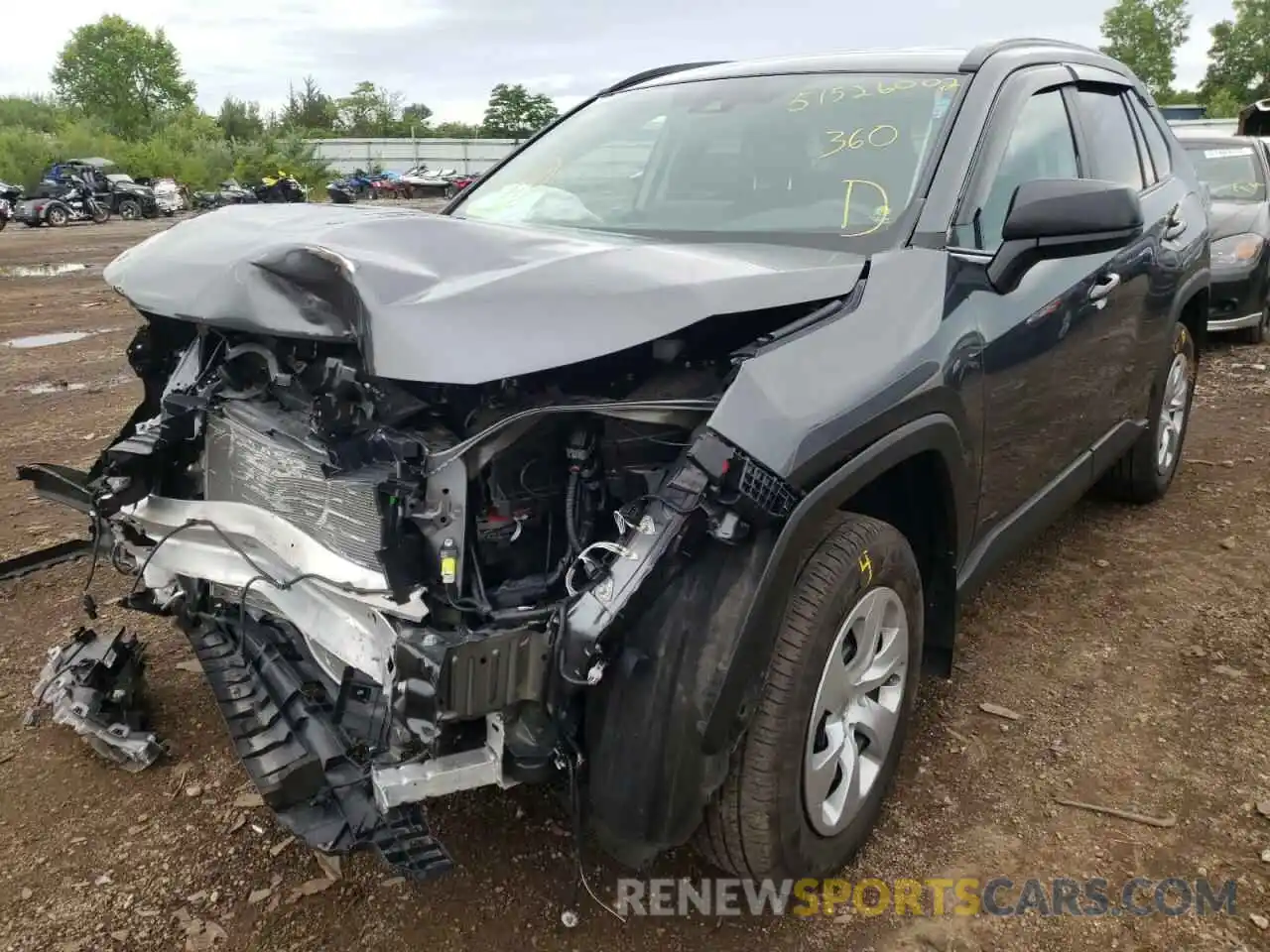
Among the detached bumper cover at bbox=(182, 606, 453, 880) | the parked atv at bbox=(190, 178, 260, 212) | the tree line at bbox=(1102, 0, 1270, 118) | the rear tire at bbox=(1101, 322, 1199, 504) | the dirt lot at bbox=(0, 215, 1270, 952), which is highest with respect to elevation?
the tree line at bbox=(1102, 0, 1270, 118)

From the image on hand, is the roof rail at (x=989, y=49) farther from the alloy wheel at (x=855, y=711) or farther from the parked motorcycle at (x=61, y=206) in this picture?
the parked motorcycle at (x=61, y=206)

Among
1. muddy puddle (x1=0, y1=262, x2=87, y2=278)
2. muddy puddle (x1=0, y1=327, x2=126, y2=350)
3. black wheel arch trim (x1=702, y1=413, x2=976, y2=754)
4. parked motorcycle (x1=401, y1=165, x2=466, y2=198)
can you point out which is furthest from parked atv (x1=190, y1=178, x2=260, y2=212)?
black wheel arch trim (x1=702, y1=413, x2=976, y2=754)

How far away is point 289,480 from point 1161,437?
3927 millimetres

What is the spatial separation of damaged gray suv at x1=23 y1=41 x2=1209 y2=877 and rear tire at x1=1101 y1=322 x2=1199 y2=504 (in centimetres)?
150

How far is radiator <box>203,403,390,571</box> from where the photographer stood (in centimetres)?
210

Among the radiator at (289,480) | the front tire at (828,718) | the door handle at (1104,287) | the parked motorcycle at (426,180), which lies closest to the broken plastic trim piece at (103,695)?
the radiator at (289,480)

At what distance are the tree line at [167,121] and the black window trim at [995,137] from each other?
1602 inches

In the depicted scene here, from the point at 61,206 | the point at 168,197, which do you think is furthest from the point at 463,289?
the point at 168,197

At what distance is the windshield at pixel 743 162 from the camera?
9.12 ft

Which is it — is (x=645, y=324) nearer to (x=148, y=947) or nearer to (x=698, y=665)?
(x=698, y=665)

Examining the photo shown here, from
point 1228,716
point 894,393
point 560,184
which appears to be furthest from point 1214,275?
point 894,393

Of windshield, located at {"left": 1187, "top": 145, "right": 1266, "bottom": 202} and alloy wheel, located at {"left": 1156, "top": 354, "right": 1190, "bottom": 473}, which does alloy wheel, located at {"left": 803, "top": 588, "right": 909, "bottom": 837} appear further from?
windshield, located at {"left": 1187, "top": 145, "right": 1266, "bottom": 202}

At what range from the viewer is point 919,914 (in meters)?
2.31

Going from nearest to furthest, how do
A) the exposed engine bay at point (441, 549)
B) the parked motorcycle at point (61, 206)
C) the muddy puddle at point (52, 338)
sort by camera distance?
the exposed engine bay at point (441, 549), the muddy puddle at point (52, 338), the parked motorcycle at point (61, 206)
